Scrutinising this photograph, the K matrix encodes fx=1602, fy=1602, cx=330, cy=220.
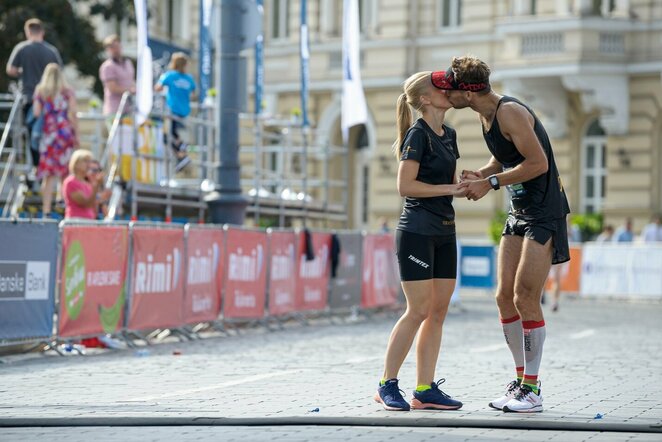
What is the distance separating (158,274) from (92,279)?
1.41 meters

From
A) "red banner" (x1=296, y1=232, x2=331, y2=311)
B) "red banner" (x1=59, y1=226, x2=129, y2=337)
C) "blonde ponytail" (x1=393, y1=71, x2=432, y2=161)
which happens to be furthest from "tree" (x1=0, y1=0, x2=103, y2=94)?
"blonde ponytail" (x1=393, y1=71, x2=432, y2=161)

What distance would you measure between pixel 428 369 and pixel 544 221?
117 cm

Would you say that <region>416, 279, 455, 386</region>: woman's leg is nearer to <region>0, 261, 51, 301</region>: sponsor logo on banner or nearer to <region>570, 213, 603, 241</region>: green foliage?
<region>0, 261, 51, 301</region>: sponsor logo on banner

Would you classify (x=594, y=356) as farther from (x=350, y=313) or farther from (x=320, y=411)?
(x=350, y=313)

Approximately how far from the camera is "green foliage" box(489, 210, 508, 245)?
37875 mm

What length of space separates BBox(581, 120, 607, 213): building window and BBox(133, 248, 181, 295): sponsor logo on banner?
77.2ft

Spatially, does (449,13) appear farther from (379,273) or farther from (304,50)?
(379,273)

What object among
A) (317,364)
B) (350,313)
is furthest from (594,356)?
(350,313)

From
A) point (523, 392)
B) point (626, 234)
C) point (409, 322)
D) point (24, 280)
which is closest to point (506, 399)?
point (523, 392)

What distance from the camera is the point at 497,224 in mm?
38312

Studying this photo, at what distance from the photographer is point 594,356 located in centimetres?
1519

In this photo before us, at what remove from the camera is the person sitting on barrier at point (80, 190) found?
16.5 meters

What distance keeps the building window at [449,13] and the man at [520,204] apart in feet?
105

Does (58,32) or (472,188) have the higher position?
(58,32)
